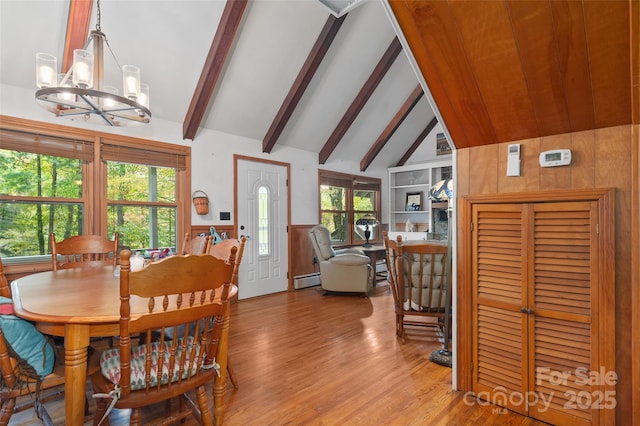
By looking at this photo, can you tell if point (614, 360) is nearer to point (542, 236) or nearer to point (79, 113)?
point (542, 236)

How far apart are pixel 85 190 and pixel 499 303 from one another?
400 cm

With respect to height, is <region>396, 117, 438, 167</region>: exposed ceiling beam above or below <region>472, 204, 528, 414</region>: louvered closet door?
above

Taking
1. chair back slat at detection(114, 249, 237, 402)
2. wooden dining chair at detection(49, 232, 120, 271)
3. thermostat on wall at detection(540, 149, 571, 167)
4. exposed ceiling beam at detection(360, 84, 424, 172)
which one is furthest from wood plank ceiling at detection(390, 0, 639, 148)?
exposed ceiling beam at detection(360, 84, 424, 172)

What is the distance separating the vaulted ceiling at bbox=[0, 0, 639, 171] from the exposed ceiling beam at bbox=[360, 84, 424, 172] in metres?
0.03

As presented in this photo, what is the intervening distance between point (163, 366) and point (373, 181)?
6148 mm

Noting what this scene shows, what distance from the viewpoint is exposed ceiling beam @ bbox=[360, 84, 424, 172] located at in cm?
580

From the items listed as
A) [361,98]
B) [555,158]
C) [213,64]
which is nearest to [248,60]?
[213,64]

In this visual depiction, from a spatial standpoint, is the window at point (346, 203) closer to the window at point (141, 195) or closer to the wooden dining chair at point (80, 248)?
the window at point (141, 195)

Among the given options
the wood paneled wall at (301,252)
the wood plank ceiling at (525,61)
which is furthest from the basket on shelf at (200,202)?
the wood plank ceiling at (525,61)

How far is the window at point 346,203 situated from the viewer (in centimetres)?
626

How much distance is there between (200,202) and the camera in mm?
4188

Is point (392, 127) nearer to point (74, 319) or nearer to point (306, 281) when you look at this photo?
point (306, 281)

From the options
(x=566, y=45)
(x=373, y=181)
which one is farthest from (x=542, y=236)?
(x=373, y=181)

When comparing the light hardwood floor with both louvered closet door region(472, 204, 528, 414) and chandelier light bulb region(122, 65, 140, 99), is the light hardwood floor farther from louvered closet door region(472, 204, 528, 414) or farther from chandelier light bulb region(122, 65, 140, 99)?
chandelier light bulb region(122, 65, 140, 99)
